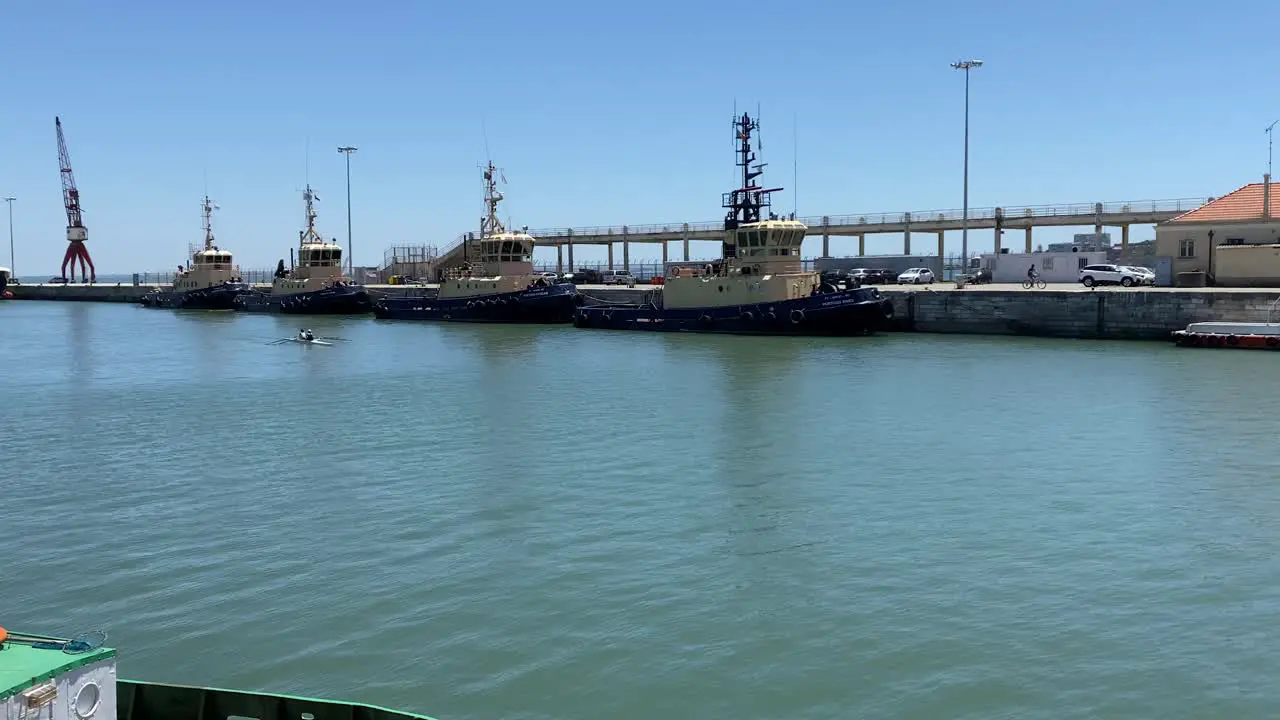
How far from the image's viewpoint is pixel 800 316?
51.2 m

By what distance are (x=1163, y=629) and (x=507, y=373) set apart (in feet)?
98.6

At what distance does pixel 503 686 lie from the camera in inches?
423

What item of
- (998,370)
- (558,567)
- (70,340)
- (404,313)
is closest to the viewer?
(558,567)

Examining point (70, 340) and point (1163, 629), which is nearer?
point (1163, 629)

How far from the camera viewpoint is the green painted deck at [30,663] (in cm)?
686

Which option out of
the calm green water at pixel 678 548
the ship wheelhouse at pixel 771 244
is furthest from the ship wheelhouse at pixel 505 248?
the calm green water at pixel 678 548

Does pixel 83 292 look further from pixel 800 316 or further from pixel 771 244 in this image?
pixel 800 316

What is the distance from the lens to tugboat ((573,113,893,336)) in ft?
167

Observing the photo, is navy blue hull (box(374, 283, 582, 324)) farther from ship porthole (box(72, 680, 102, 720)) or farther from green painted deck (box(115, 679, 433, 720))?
ship porthole (box(72, 680, 102, 720))

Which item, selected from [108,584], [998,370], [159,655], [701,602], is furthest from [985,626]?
[998,370]

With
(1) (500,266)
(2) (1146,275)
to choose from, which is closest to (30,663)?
(2) (1146,275)

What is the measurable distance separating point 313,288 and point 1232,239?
201 feet

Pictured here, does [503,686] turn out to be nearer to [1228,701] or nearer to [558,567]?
[558,567]

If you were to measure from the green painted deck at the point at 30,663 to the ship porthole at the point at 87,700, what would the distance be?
0.62 ft
